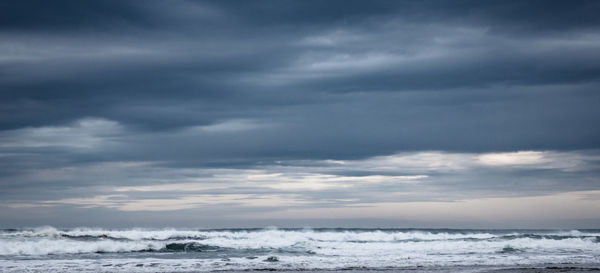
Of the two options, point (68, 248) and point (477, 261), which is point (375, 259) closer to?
point (477, 261)

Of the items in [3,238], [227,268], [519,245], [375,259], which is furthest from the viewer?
[519,245]

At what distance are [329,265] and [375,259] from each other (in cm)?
410

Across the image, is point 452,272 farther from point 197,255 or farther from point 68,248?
point 68,248

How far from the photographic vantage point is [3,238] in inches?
Answer: 1481

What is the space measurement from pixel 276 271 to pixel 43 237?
79.3ft

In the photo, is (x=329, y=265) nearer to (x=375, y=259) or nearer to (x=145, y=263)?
(x=375, y=259)

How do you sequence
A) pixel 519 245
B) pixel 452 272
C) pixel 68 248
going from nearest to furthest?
pixel 452 272 < pixel 68 248 < pixel 519 245

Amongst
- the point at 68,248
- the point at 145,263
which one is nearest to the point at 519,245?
the point at 145,263

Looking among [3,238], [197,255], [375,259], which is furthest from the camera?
[3,238]

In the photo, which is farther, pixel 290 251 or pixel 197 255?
pixel 290 251

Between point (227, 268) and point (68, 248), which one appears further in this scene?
point (68, 248)

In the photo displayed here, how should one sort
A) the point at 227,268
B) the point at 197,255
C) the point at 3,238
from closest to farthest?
the point at 227,268, the point at 197,255, the point at 3,238

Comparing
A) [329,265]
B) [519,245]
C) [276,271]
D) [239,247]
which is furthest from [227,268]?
[519,245]

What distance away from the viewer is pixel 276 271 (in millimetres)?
22359
